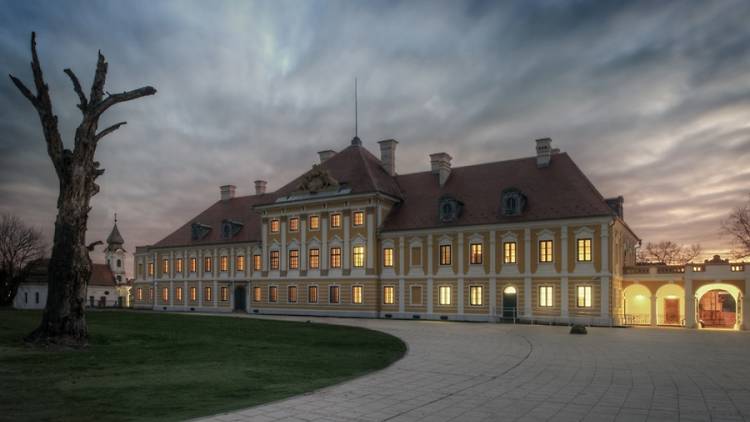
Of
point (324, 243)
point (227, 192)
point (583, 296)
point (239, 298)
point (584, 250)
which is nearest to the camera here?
point (583, 296)

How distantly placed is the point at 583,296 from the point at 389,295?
580 inches

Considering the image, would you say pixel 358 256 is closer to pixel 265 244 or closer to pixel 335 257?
pixel 335 257

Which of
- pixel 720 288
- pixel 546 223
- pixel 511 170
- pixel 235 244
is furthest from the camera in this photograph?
pixel 235 244

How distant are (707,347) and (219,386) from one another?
19.6 metres

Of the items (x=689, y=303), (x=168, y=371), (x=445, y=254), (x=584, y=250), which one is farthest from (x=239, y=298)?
(x=168, y=371)

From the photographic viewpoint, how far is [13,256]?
70562 millimetres

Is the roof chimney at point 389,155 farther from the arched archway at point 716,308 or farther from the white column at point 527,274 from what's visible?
the arched archway at point 716,308

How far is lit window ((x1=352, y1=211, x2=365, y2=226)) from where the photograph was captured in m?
46.3

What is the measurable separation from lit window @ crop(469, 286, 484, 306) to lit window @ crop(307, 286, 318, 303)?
13627 millimetres

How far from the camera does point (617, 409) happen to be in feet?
35.3

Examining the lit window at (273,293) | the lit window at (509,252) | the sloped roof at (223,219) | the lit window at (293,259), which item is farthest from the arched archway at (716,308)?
the sloped roof at (223,219)

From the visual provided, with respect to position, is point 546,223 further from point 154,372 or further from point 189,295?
point 189,295

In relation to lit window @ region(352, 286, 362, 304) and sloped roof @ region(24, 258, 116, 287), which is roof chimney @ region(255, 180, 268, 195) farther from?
sloped roof @ region(24, 258, 116, 287)

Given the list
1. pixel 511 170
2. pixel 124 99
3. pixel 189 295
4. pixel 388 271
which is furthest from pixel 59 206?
pixel 189 295
